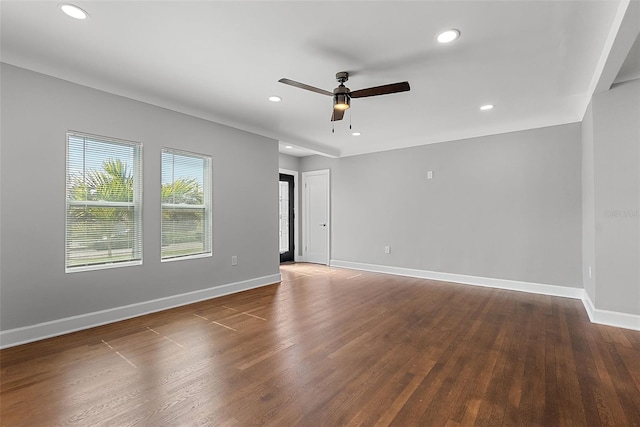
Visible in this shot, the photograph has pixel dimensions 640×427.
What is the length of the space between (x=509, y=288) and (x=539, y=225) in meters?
1.07

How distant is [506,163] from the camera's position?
479cm

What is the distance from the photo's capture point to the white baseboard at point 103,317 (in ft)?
8.84

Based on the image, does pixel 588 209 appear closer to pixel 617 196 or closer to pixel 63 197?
pixel 617 196

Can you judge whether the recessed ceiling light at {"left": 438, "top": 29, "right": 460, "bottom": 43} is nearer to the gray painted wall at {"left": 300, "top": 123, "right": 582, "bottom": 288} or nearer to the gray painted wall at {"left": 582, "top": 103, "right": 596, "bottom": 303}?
the gray painted wall at {"left": 582, "top": 103, "right": 596, "bottom": 303}

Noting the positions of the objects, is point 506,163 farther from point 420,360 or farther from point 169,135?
point 169,135

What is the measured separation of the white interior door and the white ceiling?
308 centimetres

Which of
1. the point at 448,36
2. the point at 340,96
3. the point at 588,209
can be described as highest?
the point at 448,36

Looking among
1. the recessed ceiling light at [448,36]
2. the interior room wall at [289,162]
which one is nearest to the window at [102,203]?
the recessed ceiling light at [448,36]

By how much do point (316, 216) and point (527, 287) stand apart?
14.1 feet

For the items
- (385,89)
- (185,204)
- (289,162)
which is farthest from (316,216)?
(385,89)

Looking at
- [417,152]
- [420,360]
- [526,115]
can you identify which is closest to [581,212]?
[526,115]

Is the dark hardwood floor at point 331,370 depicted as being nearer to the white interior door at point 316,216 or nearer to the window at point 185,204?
the window at point 185,204

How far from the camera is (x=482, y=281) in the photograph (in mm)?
4992

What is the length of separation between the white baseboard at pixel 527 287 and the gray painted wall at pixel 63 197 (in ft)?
9.67
